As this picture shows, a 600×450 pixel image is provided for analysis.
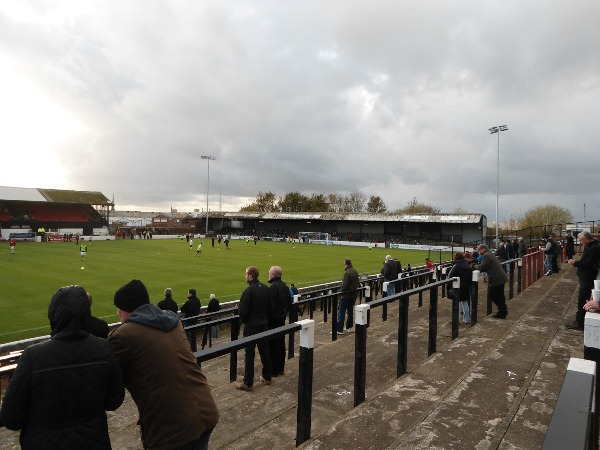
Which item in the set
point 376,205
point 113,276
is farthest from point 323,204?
point 113,276

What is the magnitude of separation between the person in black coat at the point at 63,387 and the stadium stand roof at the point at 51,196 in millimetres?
67803

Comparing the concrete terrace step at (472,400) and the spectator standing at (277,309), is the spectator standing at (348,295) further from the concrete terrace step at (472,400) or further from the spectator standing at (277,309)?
the concrete terrace step at (472,400)

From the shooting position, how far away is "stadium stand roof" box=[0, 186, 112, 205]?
5827cm

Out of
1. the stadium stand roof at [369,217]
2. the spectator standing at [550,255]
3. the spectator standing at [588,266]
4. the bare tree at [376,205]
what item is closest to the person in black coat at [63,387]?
the spectator standing at [588,266]

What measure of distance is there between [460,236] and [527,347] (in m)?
57.7

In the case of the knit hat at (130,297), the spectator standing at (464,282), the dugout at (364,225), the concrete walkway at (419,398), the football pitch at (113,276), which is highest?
the dugout at (364,225)

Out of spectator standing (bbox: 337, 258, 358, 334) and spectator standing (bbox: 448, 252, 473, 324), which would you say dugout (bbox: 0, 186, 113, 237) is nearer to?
spectator standing (bbox: 337, 258, 358, 334)

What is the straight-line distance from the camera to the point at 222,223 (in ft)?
283

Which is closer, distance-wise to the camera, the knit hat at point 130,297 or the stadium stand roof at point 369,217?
the knit hat at point 130,297

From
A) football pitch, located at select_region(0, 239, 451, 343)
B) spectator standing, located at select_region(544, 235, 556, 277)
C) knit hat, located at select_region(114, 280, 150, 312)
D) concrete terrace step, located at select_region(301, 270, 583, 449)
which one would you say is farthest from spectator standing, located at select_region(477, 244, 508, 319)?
football pitch, located at select_region(0, 239, 451, 343)

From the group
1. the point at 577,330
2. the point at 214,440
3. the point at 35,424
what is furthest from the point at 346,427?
the point at 577,330

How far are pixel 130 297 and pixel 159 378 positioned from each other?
526 millimetres

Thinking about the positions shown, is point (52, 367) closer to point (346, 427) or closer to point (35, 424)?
point (35, 424)

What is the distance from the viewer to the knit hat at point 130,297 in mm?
2426
